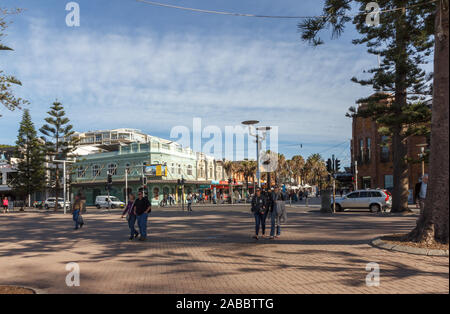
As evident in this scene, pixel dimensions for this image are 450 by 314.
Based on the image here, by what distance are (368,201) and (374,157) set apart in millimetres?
21674

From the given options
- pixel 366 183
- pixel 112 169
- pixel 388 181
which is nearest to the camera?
pixel 388 181

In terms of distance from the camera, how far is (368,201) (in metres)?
24.9

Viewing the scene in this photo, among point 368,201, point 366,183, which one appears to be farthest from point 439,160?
point 366,183

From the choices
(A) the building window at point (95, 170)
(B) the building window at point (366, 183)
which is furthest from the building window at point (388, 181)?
(A) the building window at point (95, 170)

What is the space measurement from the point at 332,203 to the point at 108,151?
41.8m

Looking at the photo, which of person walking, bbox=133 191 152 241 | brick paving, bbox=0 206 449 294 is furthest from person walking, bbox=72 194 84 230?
person walking, bbox=133 191 152 241

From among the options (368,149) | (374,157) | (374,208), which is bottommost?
(374,208)

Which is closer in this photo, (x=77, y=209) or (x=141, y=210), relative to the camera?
(x=141, y=210)

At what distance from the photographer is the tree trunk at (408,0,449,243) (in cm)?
855

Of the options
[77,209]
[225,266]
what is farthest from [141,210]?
[77,209]

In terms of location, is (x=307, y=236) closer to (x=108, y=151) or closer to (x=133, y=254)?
(x=133, y=254)

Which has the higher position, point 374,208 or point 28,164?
point 28,164

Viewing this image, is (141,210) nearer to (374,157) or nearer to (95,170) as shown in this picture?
(374,157)

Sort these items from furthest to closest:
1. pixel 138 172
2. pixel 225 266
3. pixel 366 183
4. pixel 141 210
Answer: pixel 138 172, pixel 366 183, pixel 141 210, pixel 225 266
